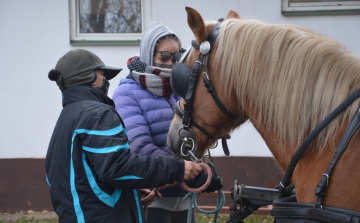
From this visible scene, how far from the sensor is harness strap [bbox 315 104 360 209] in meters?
1.24

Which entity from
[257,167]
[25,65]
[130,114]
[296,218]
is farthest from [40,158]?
[296,218]

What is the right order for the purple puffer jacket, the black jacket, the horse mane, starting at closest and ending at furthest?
the horse mane, the black jacket, the purple puffer jacket

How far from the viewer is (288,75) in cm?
146

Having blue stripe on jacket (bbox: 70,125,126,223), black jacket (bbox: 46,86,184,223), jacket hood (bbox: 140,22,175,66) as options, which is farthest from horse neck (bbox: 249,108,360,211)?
jacket hood (bbox: 140,22,175,66)

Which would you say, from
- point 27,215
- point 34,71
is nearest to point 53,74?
point 34,71

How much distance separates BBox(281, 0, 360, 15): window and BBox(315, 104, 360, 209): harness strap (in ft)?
11.8

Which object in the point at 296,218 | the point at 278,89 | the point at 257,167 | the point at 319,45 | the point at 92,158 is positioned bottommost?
the point at 257,167

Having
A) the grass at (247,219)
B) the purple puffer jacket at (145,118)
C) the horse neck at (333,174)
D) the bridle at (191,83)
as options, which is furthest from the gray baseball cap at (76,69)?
the grass at (247,219)

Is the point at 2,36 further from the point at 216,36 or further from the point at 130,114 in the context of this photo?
the point at 216,36

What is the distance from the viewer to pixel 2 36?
4.71 metres

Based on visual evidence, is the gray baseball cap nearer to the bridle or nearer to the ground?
the bridle

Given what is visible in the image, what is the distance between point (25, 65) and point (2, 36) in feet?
1.59

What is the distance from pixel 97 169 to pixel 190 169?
17.0 inches

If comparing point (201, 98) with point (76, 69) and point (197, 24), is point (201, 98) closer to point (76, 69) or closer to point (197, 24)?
point (197, 24)
